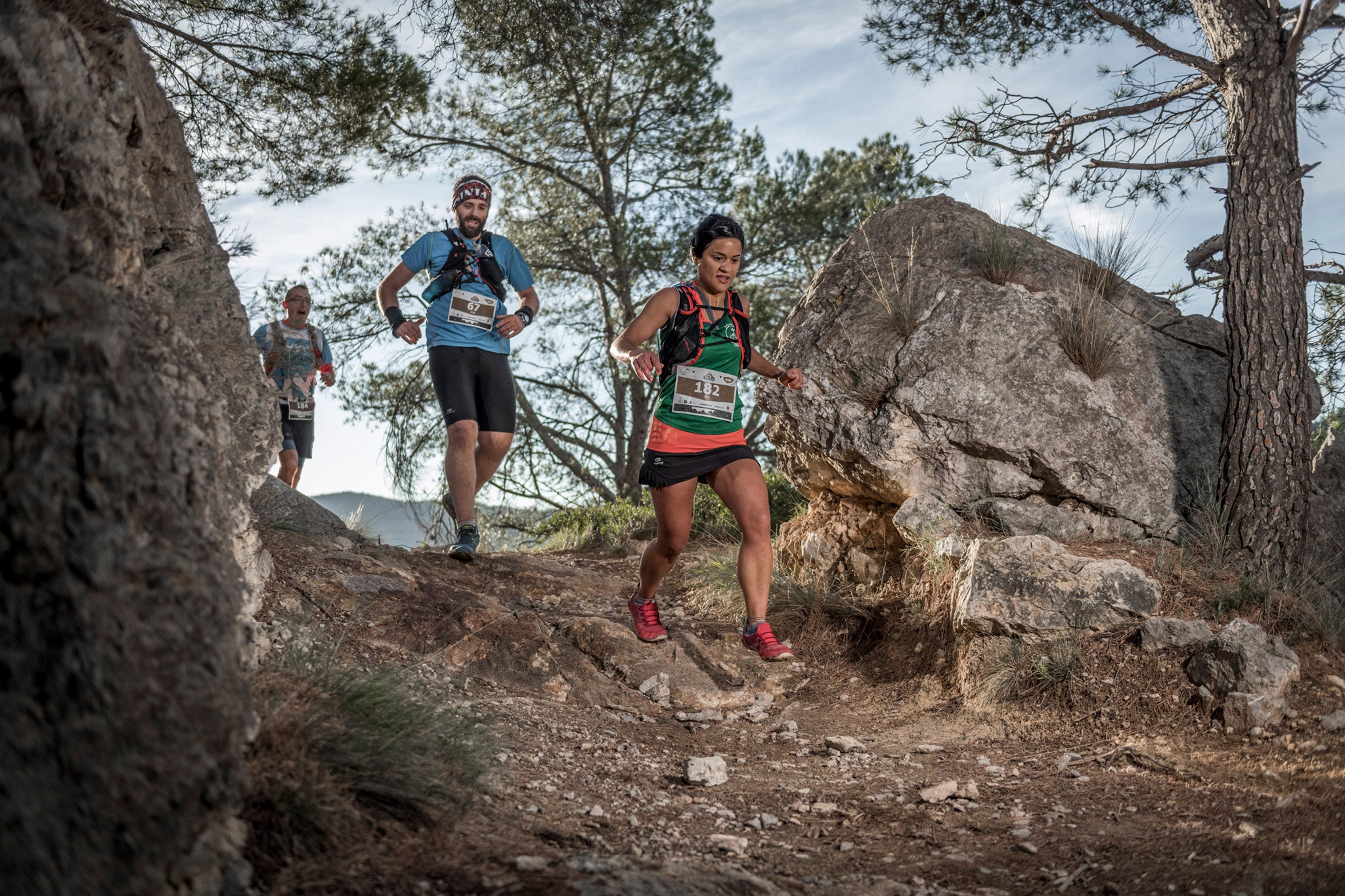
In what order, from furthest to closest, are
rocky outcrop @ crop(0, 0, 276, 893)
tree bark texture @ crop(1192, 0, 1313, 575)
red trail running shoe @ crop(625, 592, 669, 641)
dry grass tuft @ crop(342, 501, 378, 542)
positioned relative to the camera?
dry grass tuft @ crop(342, 501, 378, 542)
tree bark texture @ crop(1192, 0, 1313, 575)
red trail running shoe @ crop(625, 592, 669, 641)
rocky outcrop @ crop(0, 0, 276, 893)

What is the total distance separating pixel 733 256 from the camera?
4.62 metres

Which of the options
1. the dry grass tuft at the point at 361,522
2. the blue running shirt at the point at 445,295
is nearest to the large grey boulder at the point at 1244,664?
the blue running shirt at the point at 445,295

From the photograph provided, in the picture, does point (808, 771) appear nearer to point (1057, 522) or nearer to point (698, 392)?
point (698, 392)

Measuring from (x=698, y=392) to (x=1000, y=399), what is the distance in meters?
2.11

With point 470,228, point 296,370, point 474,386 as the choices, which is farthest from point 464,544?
point 296,370

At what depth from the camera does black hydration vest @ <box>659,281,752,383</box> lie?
452cm

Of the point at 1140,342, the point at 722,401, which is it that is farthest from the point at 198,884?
the point at 1140,342

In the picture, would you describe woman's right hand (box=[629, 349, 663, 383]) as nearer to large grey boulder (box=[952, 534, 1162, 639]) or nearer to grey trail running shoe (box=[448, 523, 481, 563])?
large grey boulder (box=[952, 534, 1162, 639])

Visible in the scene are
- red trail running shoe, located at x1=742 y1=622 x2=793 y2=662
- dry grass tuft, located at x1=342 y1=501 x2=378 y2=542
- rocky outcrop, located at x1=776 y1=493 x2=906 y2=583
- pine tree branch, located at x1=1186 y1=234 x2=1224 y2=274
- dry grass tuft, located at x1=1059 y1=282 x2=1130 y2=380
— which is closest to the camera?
red trail running shoe, located at x1=742 y1=622 x2=793 y2=662

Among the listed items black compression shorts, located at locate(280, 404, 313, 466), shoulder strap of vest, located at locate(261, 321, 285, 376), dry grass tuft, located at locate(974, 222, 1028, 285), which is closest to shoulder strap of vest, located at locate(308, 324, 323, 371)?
shoulder strap of vest, located at locate(261, 321, 285, 376)

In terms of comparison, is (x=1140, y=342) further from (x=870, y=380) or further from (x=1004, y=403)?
(x=870, y=380)

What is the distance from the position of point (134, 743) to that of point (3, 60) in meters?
1.69

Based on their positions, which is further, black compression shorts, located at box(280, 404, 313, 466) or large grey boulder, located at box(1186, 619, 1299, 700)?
black compression shorts, located at box(280, 404, 313, 466)

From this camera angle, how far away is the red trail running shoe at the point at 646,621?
5082 mm
